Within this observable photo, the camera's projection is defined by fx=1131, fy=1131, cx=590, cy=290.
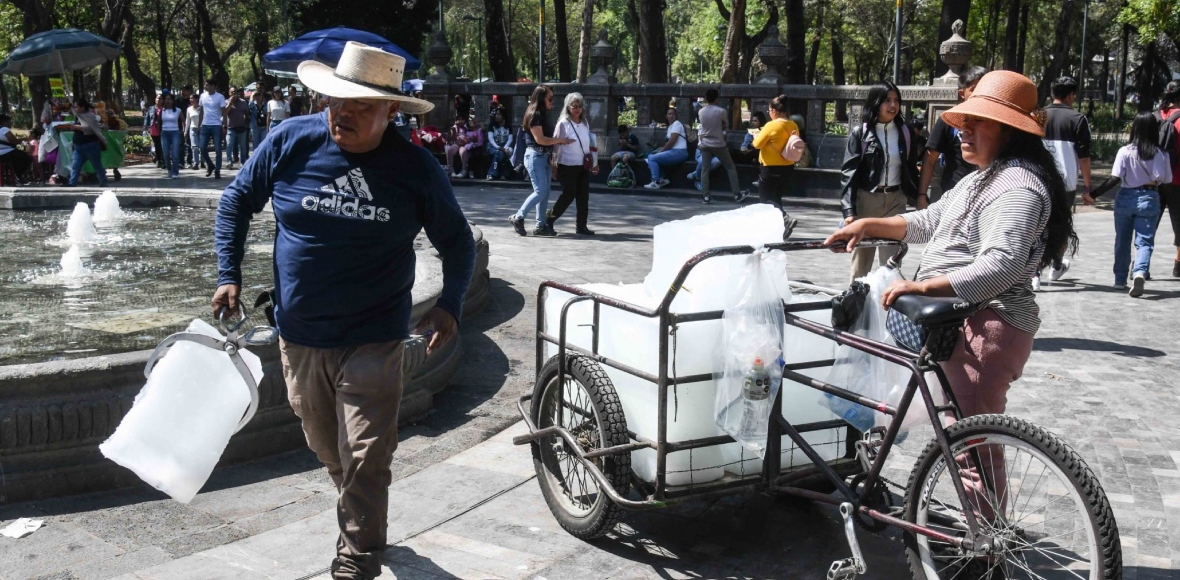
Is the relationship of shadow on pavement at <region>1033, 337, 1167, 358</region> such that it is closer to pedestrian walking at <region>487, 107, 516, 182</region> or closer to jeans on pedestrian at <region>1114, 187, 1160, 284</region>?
jeans on pedestrian at <region>1114, 187, 1160, 284</region>

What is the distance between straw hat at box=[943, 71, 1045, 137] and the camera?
370cm

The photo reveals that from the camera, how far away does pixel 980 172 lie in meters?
3.82

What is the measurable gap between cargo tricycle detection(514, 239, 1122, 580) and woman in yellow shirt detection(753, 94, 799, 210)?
7.27 meters

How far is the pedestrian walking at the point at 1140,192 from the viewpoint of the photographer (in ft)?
31.9

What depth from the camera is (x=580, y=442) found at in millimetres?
4434

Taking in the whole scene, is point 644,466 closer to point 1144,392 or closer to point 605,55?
point 1144,392

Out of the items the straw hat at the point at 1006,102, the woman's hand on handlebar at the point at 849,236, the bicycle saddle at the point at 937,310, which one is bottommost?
the bicycle saddle at the point at 937,310

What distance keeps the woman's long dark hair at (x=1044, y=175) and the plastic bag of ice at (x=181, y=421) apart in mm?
2615

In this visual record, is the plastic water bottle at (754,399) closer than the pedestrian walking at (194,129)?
Yes

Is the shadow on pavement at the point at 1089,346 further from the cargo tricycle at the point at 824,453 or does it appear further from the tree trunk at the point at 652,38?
the tree trunk at the point at 652,38

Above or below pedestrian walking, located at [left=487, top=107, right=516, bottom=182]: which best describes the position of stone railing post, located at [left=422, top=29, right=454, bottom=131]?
above

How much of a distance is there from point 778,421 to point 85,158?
17.1 metres

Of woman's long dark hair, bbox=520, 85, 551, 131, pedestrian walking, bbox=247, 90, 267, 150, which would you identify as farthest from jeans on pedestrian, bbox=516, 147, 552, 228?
pedestrian walking, bbox=247, 90, 267, 150

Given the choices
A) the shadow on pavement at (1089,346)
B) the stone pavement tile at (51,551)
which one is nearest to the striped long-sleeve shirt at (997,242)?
the stone pavement tile at (51,551)
